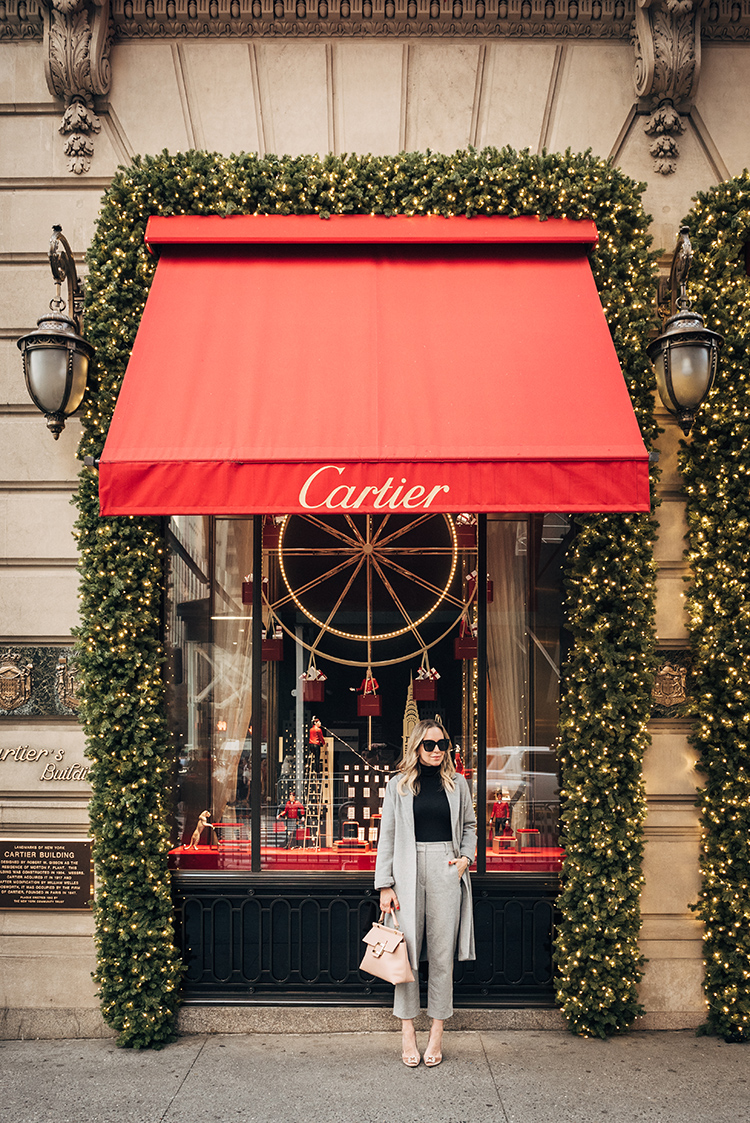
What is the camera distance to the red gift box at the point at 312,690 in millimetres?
6430

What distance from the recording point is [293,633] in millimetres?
6449

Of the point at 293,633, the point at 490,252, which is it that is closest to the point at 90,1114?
the point at 293,633

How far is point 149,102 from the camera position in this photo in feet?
20.7

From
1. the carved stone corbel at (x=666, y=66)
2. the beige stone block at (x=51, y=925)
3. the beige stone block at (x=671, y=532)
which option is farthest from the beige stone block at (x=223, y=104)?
the beige stone block at (x=51, y=925)

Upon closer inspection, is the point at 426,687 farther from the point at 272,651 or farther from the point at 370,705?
the point at 272,651

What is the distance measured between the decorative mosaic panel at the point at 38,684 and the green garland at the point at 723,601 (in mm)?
4969

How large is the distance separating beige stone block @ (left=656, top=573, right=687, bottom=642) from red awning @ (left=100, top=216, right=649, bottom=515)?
1.77m

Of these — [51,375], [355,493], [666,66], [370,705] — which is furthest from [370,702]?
[666,66]

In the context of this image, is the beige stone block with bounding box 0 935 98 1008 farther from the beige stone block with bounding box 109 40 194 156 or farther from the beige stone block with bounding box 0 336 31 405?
the beige stone block with bounding box 109 40 194 156

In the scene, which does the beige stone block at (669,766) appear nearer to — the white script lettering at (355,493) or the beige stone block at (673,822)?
the beige stone block at (673,822)

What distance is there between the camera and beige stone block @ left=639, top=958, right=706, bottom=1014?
5992mm

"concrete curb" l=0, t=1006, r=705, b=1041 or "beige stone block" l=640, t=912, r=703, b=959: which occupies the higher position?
"beige stone block" l=640, t=912, r=703, b=959

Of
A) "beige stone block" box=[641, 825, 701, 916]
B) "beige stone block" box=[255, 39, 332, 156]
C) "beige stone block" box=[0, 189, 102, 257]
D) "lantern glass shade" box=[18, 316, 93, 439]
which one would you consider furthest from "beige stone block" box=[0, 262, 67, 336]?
"beige stone block" box=[641, 825, 701, 916]

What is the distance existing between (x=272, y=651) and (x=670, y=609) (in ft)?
10.6
